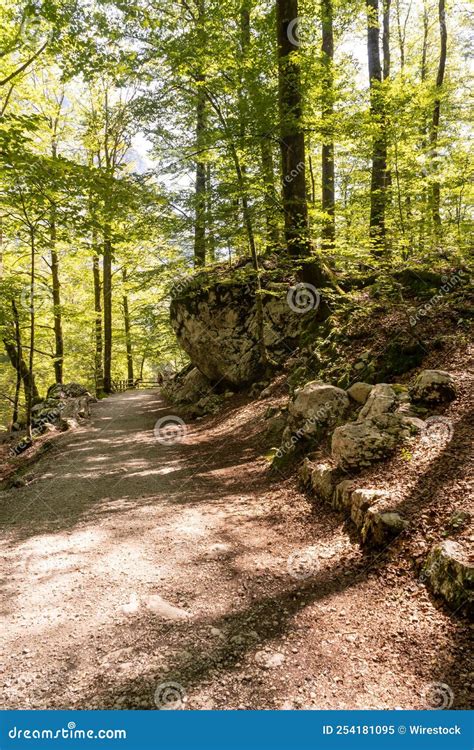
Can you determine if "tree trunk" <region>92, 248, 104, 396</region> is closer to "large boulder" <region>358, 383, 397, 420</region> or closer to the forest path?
the forest path

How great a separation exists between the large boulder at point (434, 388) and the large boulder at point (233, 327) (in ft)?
19.2

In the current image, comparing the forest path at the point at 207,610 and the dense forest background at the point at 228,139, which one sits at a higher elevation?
the dense forest background at the point at 228,139

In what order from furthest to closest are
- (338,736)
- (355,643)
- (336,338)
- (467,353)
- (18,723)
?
(336,338)
(467,353)
(355,643)
(18,723)
(338,736)

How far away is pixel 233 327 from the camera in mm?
12242

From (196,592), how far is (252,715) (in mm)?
1443

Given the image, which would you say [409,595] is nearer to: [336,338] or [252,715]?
[252,715]

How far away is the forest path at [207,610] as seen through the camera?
274 centimetres

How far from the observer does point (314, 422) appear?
21.2 ft

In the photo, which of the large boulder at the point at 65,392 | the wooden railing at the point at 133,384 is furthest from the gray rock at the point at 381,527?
the wooden railing at the point at 133,384

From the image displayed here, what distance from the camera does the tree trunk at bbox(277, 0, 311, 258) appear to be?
25.3 feet

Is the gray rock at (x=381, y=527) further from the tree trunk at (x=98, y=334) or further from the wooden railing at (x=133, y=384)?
the wooden railing at (x=133, y=384)

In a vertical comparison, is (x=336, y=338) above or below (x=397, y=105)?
below

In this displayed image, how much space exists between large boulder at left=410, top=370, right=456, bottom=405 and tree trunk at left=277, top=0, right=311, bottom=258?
4.05 meters

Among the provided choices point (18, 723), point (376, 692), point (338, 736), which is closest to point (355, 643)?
point (376, 692)
